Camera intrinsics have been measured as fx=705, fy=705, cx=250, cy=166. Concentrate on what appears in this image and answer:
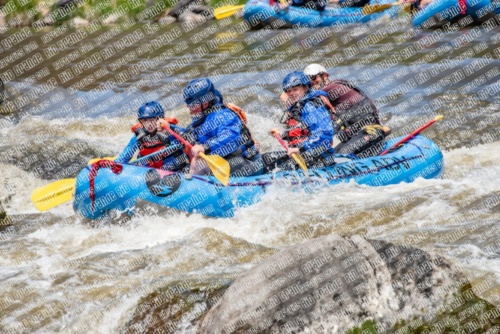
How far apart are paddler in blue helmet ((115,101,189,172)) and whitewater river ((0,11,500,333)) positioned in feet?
2.42

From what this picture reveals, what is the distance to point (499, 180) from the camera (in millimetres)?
7465

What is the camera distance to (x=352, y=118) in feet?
26.2

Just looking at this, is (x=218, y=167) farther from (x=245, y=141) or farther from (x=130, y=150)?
(x=130, y=150)

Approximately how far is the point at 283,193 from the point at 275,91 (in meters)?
5.63

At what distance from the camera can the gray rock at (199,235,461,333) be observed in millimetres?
3572

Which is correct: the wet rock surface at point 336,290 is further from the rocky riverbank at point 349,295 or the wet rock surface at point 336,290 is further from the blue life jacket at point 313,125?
the blue life jacket at point 313,125

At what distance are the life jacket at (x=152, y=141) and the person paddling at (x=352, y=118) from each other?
186 cm

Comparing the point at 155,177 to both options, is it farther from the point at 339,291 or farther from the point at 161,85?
the point at 161,85

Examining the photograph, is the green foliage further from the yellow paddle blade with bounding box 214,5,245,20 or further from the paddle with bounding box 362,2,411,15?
the yellow paddle blade with bounding box 214,5,245,20

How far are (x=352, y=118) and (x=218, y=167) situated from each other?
6.88 ft

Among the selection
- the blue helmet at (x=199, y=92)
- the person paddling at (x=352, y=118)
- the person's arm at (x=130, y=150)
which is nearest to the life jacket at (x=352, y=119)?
the person paddling at (x=352, y=118)

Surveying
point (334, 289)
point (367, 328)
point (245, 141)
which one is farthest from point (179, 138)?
point (367, 328)

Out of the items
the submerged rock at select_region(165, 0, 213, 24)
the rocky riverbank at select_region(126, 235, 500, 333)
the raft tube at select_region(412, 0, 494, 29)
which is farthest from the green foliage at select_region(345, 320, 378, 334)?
the submerged rock at select_region(165, 0, 213, 24)

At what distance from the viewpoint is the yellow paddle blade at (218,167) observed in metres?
6.57
